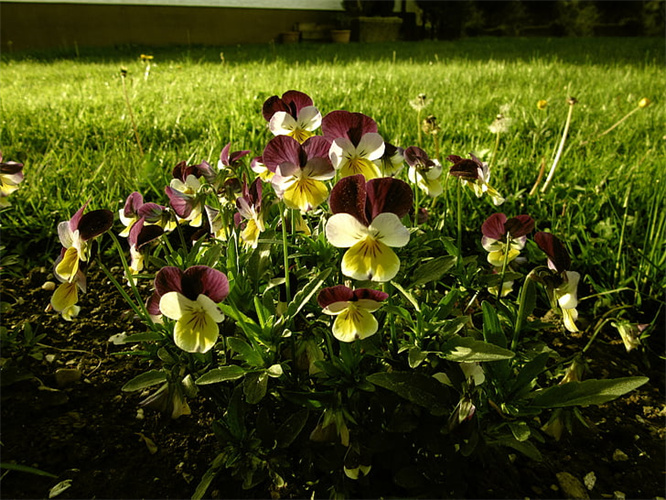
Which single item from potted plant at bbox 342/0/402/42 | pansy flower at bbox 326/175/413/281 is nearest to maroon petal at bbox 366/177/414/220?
pansy flower at bbox 326/175/413/281

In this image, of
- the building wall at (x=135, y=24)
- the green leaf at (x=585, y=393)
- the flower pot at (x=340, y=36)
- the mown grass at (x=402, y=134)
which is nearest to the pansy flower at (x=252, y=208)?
the green leaf at (x=585, y=393)

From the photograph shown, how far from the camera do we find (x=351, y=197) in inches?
30.3

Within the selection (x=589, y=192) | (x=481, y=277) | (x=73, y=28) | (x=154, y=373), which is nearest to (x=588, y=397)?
(x=481, y=277)

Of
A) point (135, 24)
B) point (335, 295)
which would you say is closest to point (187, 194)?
point (335, 295)

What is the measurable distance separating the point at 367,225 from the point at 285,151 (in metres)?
0.17

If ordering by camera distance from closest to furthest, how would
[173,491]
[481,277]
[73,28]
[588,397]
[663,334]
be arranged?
1. [588,397]
2. [173,491]
3. [481,277]
4. [663,334]
5. [73,28]

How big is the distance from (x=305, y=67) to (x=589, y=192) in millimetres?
A: 3749

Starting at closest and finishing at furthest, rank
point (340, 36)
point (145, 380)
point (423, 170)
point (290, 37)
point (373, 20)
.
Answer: point (145, 380)
point (423, 170)
point (340, 36)
point (290, 37)
point (373, 20)

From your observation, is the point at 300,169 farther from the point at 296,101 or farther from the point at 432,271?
the point at 432,271

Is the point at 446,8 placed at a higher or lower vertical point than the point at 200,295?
higher

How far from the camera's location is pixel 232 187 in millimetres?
1049

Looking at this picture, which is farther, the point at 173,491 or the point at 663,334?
the point at 663,334

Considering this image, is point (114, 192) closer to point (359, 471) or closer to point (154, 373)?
point (154, 373)

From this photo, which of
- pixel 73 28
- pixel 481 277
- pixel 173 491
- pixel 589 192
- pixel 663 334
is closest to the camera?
pixel 173 491
